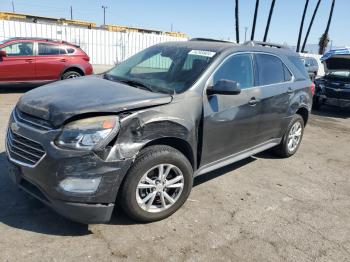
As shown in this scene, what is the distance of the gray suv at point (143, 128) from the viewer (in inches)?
118

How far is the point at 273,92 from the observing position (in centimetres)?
494

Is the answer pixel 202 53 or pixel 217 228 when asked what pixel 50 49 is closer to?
pixel 202 53

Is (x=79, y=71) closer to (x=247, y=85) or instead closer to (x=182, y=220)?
(x=247, y=85)

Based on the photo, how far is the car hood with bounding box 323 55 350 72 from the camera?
10.8 metres

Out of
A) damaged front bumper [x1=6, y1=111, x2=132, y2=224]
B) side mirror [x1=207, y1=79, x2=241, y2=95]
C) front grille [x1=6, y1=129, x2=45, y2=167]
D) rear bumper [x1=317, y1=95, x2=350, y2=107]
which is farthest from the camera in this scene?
rear bumper [x1=317, y1=95, x2=350, y2=107]

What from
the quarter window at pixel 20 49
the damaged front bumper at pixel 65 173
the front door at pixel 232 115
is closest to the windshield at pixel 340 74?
the front door at pixel 232 115

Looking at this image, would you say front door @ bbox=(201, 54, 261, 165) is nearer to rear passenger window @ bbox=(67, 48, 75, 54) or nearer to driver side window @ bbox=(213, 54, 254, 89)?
driver side window @ bbox=(213, 54, 254, 89)

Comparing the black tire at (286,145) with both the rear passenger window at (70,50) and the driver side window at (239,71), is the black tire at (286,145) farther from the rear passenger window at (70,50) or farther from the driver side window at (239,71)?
the rear passenger window at (70,50)

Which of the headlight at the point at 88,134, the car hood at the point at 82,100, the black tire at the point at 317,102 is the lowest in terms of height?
the black tire at the point at 317,102

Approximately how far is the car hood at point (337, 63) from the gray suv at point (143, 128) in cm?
705

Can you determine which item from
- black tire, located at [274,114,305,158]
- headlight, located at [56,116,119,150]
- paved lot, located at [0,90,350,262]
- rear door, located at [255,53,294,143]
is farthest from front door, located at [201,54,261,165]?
headlight, located at [56,116,119,150]

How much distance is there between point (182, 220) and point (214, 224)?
13.1 inches

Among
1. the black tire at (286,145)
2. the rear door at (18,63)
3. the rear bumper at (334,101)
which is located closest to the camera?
the black tire at (286,145)

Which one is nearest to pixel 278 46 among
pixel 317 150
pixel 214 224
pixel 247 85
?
pixel 247 85
